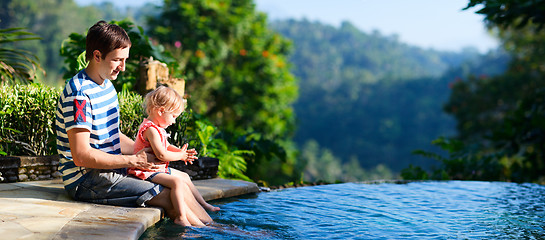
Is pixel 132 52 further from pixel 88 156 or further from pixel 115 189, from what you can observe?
pixel 88 156

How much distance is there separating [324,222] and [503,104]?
16.3 meters

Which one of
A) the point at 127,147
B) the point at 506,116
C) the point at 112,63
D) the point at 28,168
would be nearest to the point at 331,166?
the point at 506,116

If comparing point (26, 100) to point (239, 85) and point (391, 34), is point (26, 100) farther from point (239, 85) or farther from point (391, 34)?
point (391, 34)

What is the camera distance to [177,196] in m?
3.72

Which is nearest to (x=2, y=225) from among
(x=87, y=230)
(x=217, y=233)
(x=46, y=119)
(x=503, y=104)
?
(x=87, y=230)

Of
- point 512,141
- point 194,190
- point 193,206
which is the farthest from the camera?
point 512,141

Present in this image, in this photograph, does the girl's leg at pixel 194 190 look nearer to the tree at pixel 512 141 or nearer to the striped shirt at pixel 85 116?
the striped shirt at pixel 85 116

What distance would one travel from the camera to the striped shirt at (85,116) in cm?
346

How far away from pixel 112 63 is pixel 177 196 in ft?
3.53

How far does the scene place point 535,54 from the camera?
18109 millimetres

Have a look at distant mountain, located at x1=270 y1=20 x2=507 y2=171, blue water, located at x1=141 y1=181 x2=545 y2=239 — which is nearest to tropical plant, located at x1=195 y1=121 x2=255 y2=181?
blue water, located at x1=141 y1=181 x2=545 y2=239

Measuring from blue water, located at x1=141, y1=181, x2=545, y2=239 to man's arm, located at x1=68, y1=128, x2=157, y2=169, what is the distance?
1.71 feet

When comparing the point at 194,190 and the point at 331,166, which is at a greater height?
the point at 194,190

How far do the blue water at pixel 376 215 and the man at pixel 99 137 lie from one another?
40 cm
